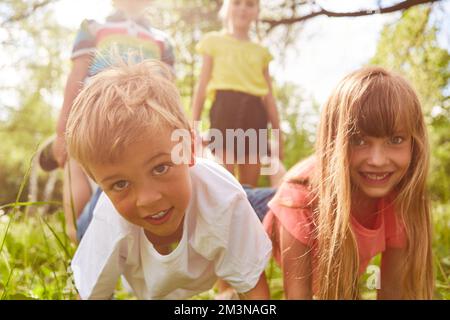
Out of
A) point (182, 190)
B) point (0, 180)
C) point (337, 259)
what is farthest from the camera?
point (0, 180)

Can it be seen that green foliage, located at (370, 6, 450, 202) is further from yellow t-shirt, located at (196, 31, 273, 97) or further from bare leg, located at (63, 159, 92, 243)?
bare leg, located at (63, 159, 92, 243)

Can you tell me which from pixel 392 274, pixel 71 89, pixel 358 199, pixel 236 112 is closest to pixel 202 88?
pixel 236 112

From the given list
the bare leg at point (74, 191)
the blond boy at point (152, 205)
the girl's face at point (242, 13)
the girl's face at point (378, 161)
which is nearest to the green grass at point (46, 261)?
the bare leg at point (74, 191)

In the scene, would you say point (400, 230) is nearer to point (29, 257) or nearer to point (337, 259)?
point (337, 259)

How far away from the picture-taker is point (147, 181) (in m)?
0.72

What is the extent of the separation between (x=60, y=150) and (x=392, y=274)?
0.62 meters

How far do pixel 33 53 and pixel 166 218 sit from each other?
1.46ft

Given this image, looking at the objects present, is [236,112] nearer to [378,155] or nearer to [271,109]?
[271,109]

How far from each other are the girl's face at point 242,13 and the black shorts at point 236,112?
12cm

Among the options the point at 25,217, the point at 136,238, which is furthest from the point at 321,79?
the point at 25,217

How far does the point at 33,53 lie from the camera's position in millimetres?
991

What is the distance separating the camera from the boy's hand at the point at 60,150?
86cm

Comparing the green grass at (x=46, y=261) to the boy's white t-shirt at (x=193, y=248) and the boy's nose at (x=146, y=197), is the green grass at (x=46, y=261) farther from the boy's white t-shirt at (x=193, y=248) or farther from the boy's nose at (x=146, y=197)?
the boy's nose at (x=146, y=197)

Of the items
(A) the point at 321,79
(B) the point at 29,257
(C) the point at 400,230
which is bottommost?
(B) the point at 29,257
